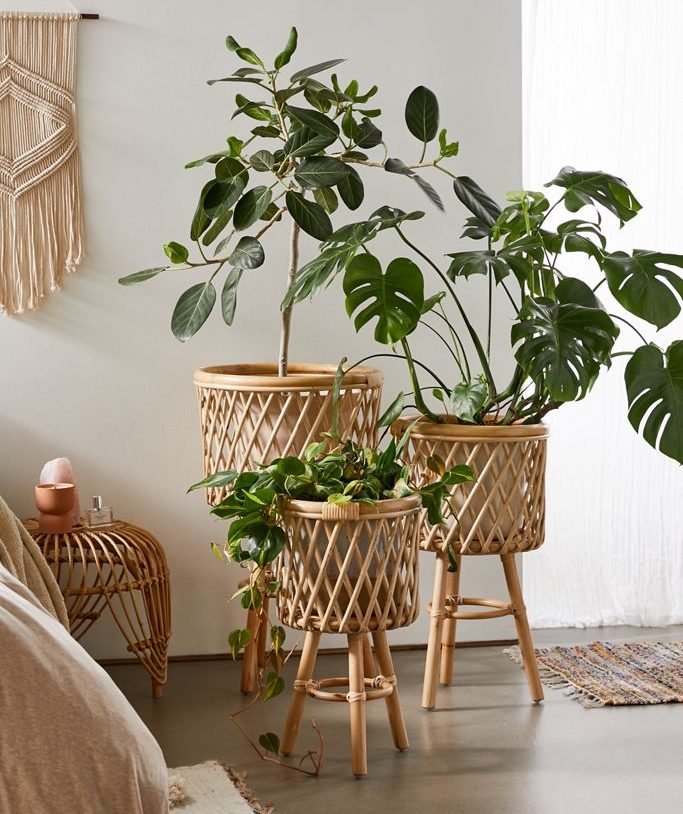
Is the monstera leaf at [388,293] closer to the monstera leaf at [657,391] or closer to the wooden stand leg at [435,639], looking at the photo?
the monstera leaf at [657,391]

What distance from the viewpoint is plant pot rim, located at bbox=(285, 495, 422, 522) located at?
6.92ft

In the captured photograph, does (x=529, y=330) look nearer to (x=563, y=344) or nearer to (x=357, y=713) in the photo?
(x=563, y=344)

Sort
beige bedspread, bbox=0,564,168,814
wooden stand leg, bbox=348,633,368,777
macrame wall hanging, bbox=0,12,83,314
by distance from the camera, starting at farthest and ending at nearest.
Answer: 1. macrame wall hanging, bbox=0,12,83,314
2. wooden stand leg, bbox=348,633,368,777
3. beige bedspread, bbox=0,564,168,814

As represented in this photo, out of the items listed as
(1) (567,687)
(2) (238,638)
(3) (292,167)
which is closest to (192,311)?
(3) (292,167)

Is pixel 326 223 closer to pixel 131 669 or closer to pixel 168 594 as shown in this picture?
pixel 168 594

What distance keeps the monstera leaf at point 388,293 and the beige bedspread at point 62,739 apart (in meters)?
1.02

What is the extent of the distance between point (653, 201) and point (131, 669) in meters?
2.07

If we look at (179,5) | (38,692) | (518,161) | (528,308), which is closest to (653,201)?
(518,161)

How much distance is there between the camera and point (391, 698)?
7.43 ft

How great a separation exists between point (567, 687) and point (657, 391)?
0.87 meters

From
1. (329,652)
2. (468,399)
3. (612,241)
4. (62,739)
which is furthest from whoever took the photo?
(612,241)

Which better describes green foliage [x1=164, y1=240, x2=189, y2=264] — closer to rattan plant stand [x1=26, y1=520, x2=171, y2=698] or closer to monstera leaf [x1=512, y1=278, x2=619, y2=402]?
rattan plant stand [x1=26, y1=520, x2=171, y2=698]

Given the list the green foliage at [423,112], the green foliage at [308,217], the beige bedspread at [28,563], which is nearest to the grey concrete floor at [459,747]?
the beige bedspread at [28,563]

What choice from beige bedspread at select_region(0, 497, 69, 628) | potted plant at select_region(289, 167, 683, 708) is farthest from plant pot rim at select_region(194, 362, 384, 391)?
beige bedspread at select_region(0, 497, 69, 628)
